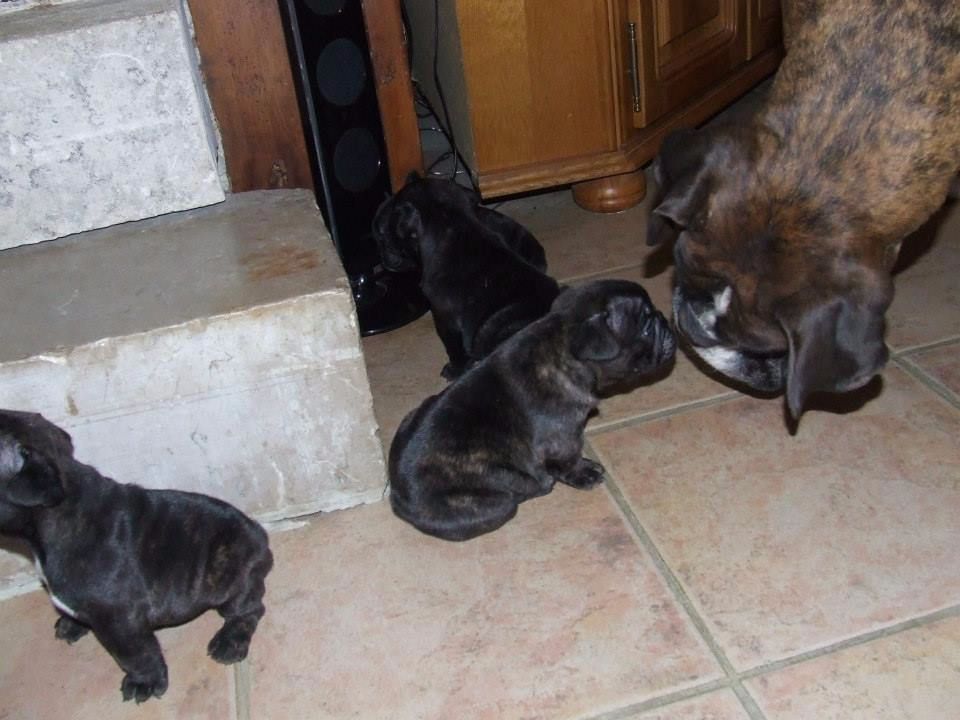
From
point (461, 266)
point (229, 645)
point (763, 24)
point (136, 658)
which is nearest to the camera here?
point (136, 658)

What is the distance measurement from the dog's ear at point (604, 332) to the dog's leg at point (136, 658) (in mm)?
1091

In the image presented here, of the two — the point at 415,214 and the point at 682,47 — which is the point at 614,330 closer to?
the point at 415,214

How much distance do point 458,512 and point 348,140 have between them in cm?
126

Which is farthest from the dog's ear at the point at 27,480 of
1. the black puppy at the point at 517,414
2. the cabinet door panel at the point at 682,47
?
the cabinet door panel at the point at 682,47

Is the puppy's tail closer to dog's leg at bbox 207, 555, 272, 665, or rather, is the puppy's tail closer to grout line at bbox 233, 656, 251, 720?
dog's leg at bbox 207, 555, 272, 665

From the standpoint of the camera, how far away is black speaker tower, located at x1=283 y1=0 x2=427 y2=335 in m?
3.00

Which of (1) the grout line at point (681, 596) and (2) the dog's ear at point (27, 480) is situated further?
(1) the grout line at point (681, 596)

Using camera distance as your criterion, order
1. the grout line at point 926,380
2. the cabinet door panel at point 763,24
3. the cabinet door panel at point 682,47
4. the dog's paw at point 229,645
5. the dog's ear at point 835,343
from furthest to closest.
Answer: the cabinet door panel at point 763,24 < the cabinet door panel at point 682,47 < the grout line at point 926,380 < the dog's paw at point 229,645 < the dog's ear at point 835,343

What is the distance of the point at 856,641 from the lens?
218 cm

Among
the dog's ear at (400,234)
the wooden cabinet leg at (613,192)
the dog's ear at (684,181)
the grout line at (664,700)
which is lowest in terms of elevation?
the grout line at (664,700)

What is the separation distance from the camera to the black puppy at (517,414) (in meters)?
2.45

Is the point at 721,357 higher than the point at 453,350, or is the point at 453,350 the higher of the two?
the point at 721,357

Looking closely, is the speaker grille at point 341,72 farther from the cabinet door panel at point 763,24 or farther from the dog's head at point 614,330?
the cabinet door panel at point 763,24

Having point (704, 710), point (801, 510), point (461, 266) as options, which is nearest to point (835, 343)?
point (801, 510)
